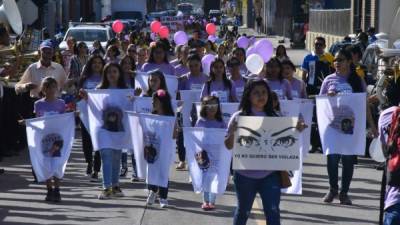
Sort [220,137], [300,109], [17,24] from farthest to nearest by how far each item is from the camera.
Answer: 1. [17,24]
2. [300,109]
3. [220,137]

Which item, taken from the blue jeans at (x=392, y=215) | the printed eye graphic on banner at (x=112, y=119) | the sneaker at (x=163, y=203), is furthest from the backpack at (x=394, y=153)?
the printed eye graphic on banner at (x=112, y=119)

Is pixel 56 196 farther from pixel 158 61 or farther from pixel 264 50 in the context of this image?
pixel 264 50

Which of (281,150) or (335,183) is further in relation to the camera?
(335,183)

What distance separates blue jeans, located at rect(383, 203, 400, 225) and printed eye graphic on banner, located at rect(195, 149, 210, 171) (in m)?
4.44

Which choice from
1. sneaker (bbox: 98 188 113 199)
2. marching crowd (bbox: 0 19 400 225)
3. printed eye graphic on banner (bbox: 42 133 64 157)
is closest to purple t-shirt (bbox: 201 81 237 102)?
marching crowd (bbox: 0 19 400 225)

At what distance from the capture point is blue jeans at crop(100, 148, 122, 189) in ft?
41.1

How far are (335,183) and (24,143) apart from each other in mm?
7455

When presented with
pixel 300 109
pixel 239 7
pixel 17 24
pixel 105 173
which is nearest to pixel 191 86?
pixel 300 109

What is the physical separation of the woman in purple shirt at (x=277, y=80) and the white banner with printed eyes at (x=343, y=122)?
0.81 m

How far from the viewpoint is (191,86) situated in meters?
14.5

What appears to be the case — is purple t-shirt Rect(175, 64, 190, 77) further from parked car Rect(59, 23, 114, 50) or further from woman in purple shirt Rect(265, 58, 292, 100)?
parked car Rect(59, 23, 114, 50)

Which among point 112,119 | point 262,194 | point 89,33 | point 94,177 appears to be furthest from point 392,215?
point 89,33

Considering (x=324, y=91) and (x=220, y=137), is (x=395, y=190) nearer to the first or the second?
(x=220, y=137)

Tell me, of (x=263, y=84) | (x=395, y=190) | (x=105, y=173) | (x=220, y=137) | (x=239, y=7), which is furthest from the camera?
(x=239, y=7)
